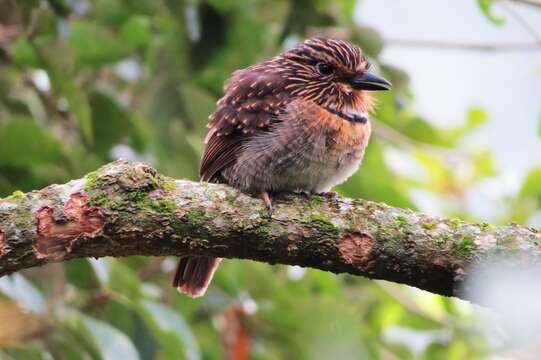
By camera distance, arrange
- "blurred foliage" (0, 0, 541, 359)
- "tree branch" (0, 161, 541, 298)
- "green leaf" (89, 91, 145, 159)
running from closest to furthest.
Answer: "tree branch" (0, 161, 541, 298) → "blurred foliage" (0, 0, 541, 359) → "green leaf" (89, 91, 145, 159)

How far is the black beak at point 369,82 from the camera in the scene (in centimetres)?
363

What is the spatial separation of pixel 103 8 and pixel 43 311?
5.18 ft

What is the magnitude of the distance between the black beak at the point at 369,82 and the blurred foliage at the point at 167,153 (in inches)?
17.9

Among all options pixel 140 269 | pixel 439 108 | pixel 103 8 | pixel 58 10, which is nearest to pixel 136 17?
pixel 103 8

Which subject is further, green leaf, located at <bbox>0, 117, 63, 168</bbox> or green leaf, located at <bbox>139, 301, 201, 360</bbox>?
green leaf, located at <bbox>0, 117, 63, 168</bbox>

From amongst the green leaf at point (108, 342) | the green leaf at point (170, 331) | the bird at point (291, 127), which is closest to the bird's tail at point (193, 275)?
the bird at point (291, 127)

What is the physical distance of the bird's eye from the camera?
3.79 meters

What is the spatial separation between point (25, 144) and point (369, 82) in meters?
1.33

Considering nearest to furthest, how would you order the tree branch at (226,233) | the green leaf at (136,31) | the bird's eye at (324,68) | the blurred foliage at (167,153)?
the tree branch at (226,233) → the blurred foliage at (167,153) → the bird's eye at (324,68) → the green leaf at (136,31)

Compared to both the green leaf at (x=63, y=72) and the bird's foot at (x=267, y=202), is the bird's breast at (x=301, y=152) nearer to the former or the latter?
the bird's foot at (x=267, y=202)

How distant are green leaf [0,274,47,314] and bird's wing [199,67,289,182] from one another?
71 cm

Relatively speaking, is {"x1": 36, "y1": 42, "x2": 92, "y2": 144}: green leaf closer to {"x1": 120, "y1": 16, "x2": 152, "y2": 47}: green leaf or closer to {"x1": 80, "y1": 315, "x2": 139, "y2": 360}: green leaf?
{"x1": 120, "y1": 16, "x2": 152, "y2": 47}: green leaf

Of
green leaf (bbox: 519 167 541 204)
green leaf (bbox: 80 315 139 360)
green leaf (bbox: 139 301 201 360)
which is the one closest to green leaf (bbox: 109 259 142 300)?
green leaf (bbox: 139 301 201 360)

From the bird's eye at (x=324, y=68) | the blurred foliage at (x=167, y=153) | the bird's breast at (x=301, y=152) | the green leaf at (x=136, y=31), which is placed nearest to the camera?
the bird's breast at (x=301, y=152)
